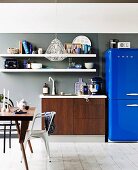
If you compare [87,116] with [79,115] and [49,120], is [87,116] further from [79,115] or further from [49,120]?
[49,120]

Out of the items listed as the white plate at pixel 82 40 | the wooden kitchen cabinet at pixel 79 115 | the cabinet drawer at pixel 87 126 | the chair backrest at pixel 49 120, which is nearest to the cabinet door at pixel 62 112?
the wooden kitchen cabinet at pixel 79 115

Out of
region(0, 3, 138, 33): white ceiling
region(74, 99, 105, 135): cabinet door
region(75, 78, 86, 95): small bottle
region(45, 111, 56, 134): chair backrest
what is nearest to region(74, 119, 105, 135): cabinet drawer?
region(74, 99, 105, 135): cabinet door

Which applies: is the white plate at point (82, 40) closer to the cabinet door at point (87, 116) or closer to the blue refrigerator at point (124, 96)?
the blue refrigerator at point (124, 96)

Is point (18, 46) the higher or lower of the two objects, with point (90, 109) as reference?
higher

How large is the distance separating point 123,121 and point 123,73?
907mm

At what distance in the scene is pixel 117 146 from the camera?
20.1 feet

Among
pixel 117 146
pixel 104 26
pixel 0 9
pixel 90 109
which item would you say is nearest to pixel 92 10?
pixel 104 26

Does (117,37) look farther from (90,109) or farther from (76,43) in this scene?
(90,109)

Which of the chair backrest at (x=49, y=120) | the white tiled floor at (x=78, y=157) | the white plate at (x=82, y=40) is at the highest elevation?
the white plate at (x=82, y=40)

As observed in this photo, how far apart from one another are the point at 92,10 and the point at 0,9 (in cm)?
152

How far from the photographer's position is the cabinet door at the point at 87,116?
6539 millimetres

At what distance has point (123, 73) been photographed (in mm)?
6426

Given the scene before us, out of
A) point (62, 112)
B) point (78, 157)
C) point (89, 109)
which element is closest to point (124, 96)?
point (89, 109)

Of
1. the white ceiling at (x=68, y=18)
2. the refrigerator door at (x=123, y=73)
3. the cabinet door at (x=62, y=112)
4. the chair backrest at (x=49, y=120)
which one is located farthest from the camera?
the cabinet door at (x=62, y=112)
